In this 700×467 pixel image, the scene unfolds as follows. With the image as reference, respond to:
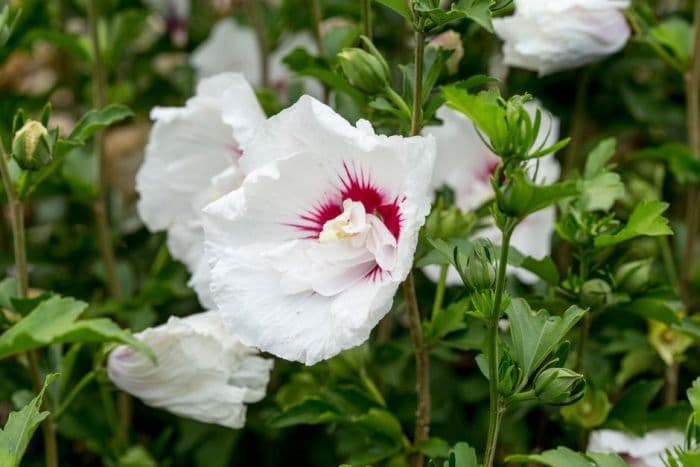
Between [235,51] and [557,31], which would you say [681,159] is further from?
[235,51]

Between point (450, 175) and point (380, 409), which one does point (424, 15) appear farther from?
point (450, 175)

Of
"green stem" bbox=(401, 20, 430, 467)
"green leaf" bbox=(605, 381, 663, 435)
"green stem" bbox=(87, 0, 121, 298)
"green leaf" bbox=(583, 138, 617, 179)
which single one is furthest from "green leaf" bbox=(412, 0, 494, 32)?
"green stem" bbox=(87, 0, 121, 298)

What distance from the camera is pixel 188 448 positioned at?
1442mm

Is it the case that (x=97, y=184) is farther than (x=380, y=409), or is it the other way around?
(x=97, y=184)

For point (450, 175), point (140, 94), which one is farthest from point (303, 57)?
point (140, 94)

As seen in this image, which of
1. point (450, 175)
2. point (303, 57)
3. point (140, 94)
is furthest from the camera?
point (140, 94)

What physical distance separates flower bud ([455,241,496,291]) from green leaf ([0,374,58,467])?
347 mm

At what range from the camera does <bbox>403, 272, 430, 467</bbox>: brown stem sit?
0.96 m

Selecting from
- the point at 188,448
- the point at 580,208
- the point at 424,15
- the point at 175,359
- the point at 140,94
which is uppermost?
the point at 424,15

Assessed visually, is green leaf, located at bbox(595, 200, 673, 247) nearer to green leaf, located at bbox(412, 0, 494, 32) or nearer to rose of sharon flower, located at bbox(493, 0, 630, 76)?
green leaf, located at bbox(412, 0, 494, 32)

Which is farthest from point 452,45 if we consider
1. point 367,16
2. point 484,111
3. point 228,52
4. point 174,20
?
point 174,20

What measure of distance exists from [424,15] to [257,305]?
0.29m

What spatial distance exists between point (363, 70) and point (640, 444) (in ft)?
1.69

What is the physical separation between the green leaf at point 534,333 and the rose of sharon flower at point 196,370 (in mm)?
339
